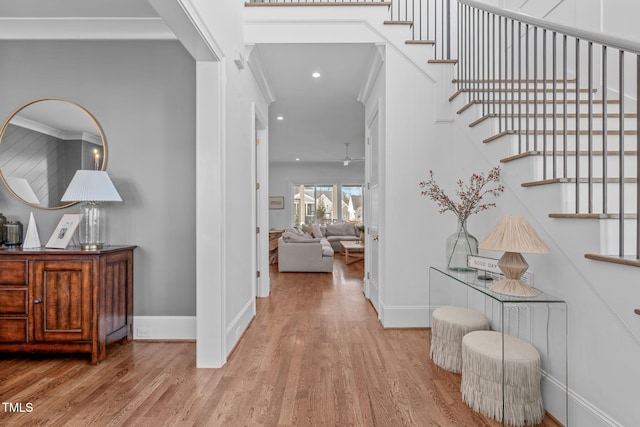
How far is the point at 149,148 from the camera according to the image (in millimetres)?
2863

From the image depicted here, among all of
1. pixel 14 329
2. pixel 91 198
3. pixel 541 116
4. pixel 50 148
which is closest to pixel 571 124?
pixel 541 116

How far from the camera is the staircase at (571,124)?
1.46 metres

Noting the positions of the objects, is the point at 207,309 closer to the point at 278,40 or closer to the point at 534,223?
the point at 534,223

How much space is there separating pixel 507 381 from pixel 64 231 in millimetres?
3188

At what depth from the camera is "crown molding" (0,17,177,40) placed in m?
2.73

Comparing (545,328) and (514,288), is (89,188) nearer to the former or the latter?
(514,288)

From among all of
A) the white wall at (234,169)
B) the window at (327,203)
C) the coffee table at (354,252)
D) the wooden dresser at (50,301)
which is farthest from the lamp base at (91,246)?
the window at (327,203)

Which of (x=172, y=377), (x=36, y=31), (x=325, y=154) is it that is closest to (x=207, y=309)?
(x=172, y=377)

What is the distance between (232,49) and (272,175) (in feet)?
25.7

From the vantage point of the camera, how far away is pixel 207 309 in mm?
2318

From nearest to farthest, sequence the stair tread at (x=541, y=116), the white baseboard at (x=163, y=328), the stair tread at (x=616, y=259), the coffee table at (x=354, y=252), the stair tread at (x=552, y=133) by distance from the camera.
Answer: the stair tread at (x=616, y=259)
the stair tread at (x=552, y=133)
the stair tread at (x=541, y=116)
the white baseboard at (x=163, y=328)
the coffee table at (x=354, y=252)

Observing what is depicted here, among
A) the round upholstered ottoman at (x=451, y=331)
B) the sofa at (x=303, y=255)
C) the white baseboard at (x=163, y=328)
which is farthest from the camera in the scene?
the sofa at (x=303, y=255)

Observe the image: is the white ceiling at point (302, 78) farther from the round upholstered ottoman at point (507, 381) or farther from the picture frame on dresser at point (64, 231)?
the round upholstered ottoman at point (507, 381)

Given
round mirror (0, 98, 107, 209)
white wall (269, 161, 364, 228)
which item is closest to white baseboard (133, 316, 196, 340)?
round mirror (0, 98, 107, 209)
